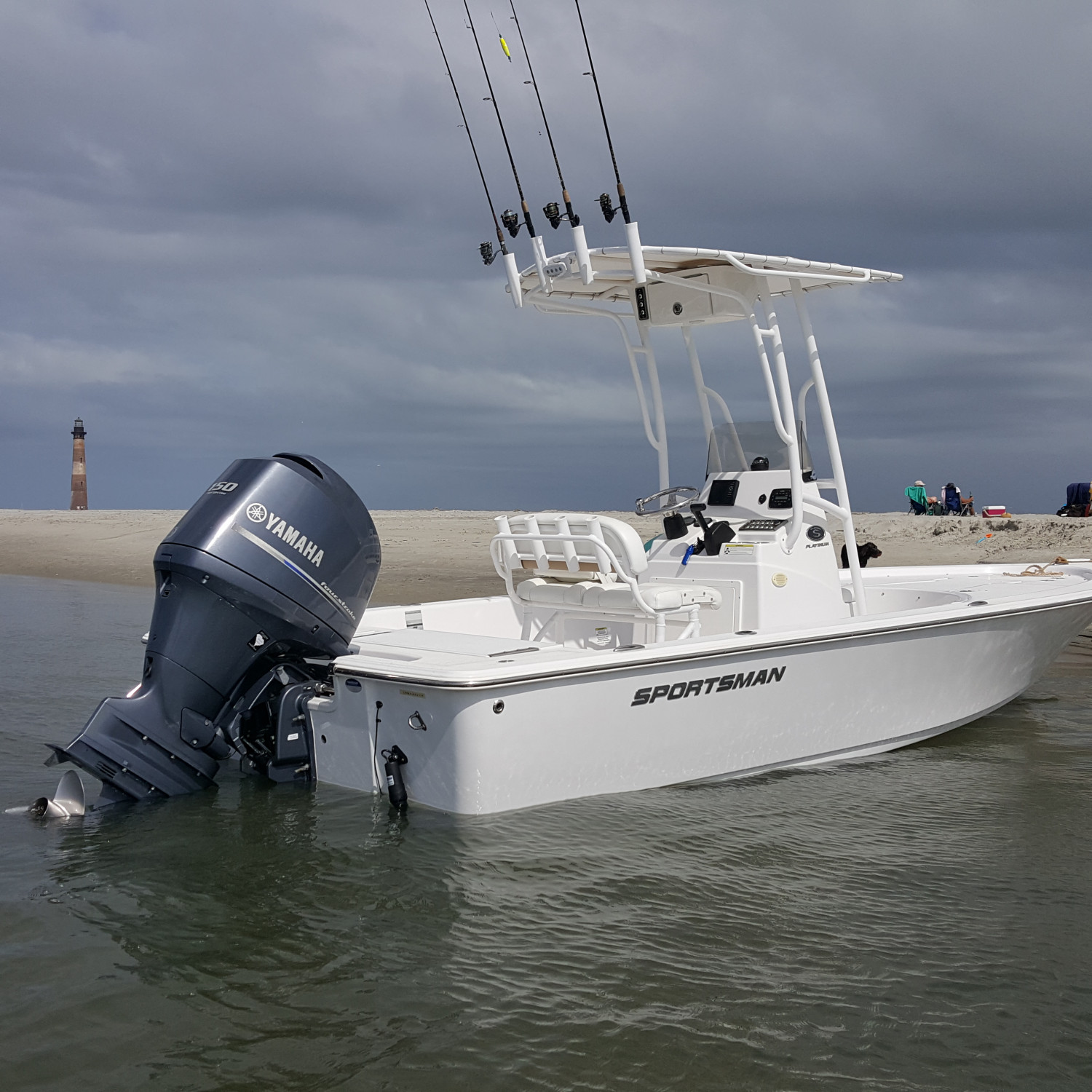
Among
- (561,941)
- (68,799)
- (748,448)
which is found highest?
(748,448)

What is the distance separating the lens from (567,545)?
571 centimetres

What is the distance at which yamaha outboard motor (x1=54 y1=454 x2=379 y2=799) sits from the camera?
4457 mm

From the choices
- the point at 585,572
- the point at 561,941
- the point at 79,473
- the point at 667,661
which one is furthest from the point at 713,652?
the point at 79,473

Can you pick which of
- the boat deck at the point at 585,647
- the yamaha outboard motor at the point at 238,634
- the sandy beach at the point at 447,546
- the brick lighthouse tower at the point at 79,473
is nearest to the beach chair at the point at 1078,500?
the sandy beach at the point at 447,546

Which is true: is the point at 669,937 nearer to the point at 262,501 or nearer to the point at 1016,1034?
the point at 1016,1034

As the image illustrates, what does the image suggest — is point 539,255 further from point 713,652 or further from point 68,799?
point 68,799

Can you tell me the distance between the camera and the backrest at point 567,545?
529 centimetres

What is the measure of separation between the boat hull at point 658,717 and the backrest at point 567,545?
2.28 ft

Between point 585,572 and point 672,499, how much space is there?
1.32m

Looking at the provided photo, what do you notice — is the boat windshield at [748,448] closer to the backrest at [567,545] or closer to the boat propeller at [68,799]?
the backrest at [567,545]

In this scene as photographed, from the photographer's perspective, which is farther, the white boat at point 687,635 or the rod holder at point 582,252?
the rod holder at point 582,252

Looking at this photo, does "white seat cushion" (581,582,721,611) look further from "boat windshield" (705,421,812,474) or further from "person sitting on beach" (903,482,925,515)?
"person sitting on beach" (903,482,925,515)

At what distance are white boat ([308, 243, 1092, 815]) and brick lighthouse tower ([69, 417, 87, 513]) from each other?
45.5 m

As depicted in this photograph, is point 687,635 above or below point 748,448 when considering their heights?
below
